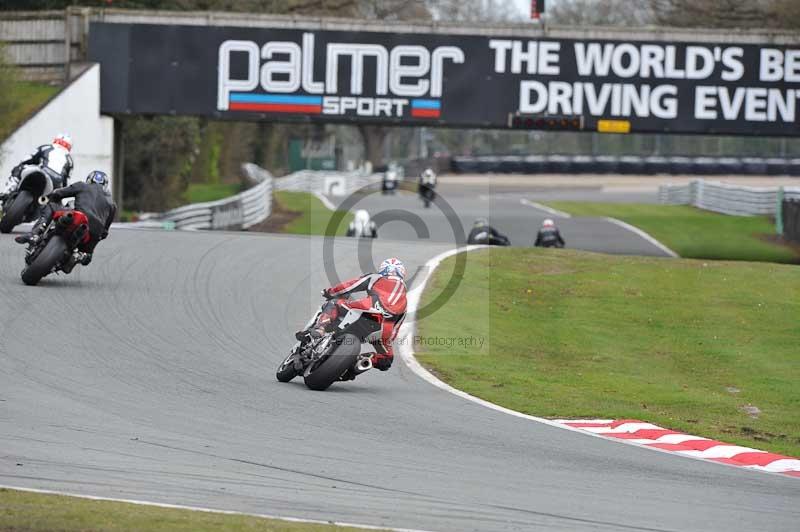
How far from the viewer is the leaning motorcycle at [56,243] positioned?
47.4 feet

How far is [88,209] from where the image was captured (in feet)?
48.2

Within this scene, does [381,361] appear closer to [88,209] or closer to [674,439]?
[674,439]

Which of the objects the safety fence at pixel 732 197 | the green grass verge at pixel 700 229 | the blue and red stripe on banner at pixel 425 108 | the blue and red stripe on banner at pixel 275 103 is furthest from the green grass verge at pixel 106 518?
the safety fence at pixel 732 197

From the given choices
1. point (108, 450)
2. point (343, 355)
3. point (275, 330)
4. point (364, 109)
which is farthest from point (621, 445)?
point (364, 109)

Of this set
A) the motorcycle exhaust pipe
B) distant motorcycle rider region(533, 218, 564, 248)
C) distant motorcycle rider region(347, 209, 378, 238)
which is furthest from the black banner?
the motorcycle exhaust pipe

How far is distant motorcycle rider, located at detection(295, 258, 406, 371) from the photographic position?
11414 millimetres

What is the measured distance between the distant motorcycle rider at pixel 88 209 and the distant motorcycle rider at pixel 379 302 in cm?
440

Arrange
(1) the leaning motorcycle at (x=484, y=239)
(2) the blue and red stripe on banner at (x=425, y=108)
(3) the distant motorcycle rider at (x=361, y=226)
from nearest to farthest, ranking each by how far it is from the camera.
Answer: (1) the leaning motorcycle at (x=484, y=239), (3) the distant motorcycle rider at (x=361, y=226), (2) the blue and red stripe on banner at (x=425, y=108)

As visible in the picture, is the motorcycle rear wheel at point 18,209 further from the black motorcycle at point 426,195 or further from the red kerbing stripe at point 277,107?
A: the black motorcycle at point 426,195

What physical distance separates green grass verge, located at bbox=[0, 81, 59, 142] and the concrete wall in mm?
254

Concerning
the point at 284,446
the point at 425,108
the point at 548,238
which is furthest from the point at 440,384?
the point at 425,108

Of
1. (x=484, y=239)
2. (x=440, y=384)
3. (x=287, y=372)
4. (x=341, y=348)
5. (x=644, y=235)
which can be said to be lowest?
(x=440, y=384)

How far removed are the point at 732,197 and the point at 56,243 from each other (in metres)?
35.8

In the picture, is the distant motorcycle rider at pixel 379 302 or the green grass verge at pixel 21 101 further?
the green grass verge at pixel 21 101
